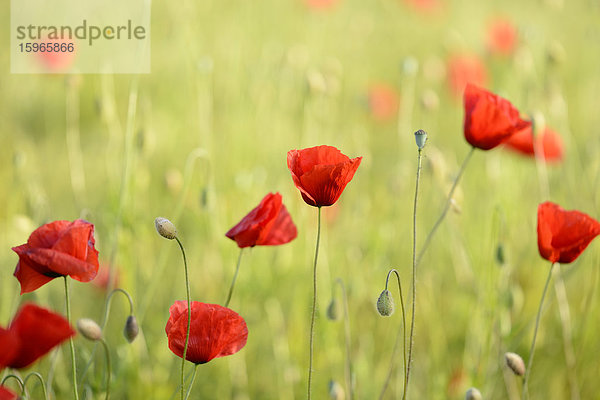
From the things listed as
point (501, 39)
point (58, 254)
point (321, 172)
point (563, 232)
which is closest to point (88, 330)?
point (58, 254)

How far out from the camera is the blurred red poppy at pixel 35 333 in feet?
2.35

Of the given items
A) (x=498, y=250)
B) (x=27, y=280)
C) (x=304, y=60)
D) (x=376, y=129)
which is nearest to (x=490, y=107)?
(x=498, y=250)

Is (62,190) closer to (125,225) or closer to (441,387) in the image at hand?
(125,225)

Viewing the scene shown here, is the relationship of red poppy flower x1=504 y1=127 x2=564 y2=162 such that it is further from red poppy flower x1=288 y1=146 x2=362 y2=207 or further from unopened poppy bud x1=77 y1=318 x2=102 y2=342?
unopened poppy bud x1=77 y1=318 x2=102 y2=342

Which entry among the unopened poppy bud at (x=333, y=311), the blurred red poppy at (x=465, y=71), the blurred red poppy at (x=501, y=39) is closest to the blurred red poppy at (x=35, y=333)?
the unopened poppy bud at (x=333, y=311)

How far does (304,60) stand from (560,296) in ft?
4.21

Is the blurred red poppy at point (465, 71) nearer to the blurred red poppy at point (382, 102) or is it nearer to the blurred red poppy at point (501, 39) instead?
the blurred red poppy at point (501, 39)

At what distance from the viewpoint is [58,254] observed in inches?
33.4

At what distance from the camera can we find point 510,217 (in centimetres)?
208

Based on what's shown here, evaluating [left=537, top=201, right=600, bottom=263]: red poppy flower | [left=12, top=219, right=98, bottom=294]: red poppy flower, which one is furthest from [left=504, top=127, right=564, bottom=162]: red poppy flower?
[left=12, top=219, right=98, bottom=294]: red poppy flower

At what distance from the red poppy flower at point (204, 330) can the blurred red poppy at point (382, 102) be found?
1.74 meters

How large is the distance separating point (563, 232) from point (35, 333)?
800mm

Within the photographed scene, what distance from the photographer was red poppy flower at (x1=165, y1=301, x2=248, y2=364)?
907mm

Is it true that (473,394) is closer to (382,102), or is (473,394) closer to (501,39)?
(382,102)
